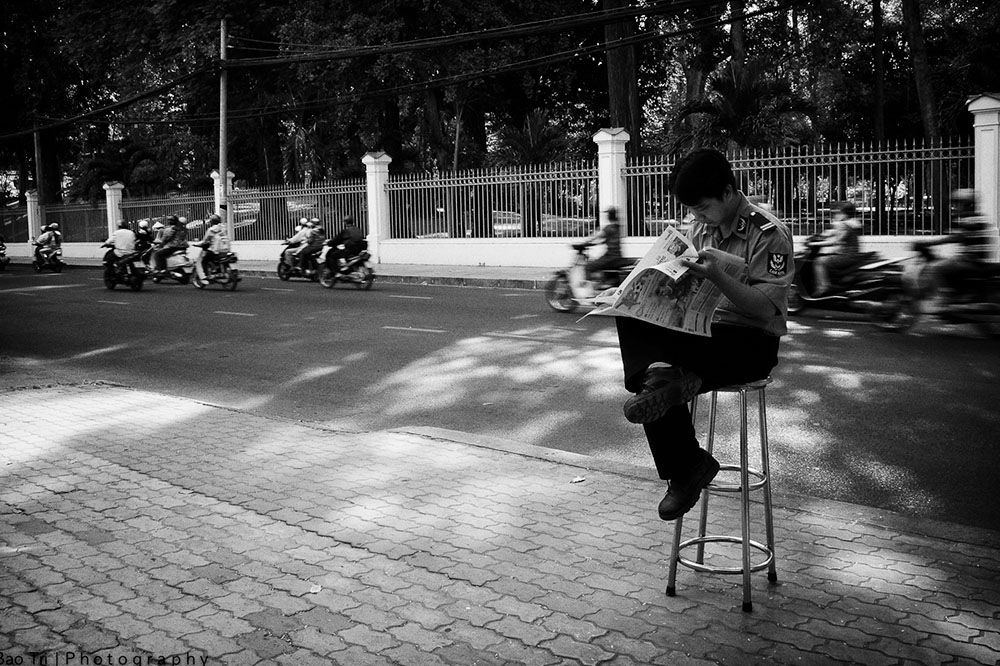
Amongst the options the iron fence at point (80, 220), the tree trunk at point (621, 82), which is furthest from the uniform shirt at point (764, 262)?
the iron fence at point (80, 220)

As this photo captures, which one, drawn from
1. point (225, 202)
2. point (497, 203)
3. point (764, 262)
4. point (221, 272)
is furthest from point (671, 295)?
point (225, 202)

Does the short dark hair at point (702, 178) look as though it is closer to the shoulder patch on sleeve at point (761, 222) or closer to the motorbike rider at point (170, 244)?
the shoulder patch on sleeve at point (761, 222)

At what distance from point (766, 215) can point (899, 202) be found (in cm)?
1649

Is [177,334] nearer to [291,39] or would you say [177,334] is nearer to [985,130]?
[985,130]

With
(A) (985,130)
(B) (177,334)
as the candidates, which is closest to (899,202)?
(A) (985,130)

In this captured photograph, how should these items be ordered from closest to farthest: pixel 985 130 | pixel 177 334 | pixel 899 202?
pixel 177 334 < pixel 985 130 < pixel 899 202

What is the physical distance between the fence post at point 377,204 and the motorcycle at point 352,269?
7.12m

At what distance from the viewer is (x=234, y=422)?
22.9 ft

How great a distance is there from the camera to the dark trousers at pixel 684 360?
3611 mm

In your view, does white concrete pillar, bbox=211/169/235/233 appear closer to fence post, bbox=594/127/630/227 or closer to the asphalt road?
fence post, bbox=594/127/630/227

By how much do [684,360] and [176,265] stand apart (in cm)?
1929

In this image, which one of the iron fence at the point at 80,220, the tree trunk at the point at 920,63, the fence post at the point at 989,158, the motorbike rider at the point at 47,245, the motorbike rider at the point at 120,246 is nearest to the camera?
the fence post at the point at 989,158

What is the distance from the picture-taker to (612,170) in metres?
22.4

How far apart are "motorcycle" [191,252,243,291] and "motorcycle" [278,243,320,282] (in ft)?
4.82
